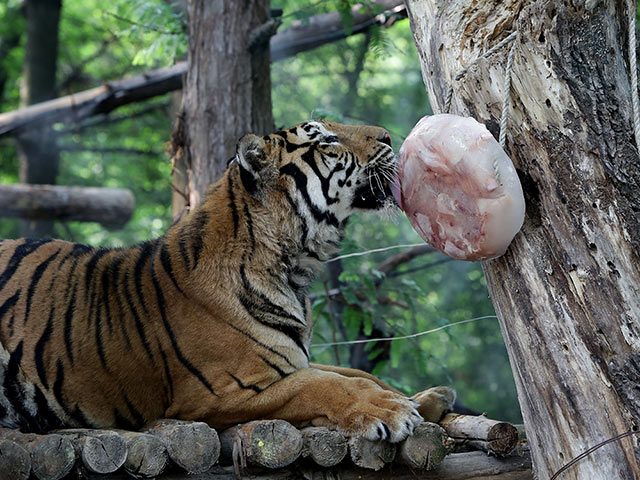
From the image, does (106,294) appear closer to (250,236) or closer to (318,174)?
(250,236)

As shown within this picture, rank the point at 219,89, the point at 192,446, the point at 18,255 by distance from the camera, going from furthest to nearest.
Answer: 1. the point at 219,89
2. the point at 18,255
3. the point at 192,446

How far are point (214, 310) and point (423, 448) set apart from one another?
1.11 m

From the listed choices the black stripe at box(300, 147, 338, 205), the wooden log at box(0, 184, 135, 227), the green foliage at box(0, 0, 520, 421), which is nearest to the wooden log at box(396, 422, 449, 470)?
the black stripe at box(300, 147, 338, 205)

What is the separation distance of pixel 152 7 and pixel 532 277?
431 centimetres

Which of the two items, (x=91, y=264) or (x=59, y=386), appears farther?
(x=91, y=264)

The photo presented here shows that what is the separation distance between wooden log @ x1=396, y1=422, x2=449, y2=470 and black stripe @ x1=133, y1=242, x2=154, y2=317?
4.38ft

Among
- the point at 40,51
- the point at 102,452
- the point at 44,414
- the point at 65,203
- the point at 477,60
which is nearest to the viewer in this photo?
the point at 477,60

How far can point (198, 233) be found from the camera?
3.48m

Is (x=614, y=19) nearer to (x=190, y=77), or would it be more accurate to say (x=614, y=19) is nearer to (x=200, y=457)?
(x=200, y=457)

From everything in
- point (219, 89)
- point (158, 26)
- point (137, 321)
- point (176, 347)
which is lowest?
point (176, 347)

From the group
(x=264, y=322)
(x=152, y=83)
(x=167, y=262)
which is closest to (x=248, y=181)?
(x=167, y=262)

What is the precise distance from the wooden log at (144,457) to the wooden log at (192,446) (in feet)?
0.12

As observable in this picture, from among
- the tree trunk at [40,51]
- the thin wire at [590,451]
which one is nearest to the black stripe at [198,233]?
the thin wire at [590,451]

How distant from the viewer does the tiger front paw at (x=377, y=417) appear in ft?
9.08
